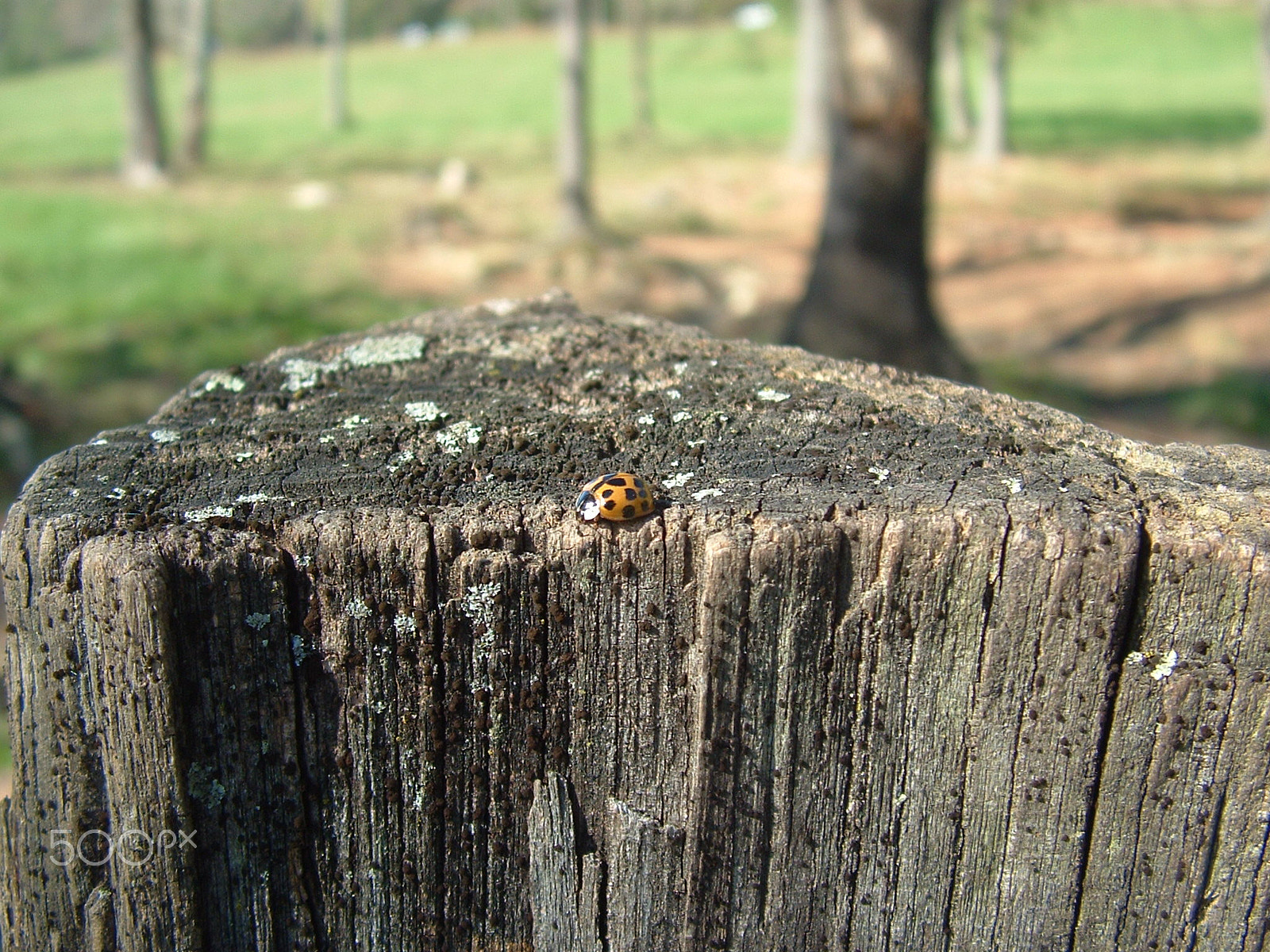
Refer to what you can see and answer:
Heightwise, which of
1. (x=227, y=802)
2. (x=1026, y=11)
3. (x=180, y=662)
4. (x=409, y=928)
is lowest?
(x=409, y=928)

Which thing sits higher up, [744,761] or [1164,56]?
[1164,56]

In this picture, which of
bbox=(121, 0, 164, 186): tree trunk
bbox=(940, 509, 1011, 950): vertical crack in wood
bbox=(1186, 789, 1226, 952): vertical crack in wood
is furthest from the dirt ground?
bbox=(940, 509, 1011, 950): vertical crack in wood

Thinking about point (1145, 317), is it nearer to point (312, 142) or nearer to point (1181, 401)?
point (1181, 401)

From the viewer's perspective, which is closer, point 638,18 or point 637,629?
point 637,629

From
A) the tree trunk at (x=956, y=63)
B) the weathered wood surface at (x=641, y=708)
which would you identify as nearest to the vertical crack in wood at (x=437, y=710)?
the weathered wood surface at (x=641, y=708)

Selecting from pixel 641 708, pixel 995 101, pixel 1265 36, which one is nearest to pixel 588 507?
pixel 641 708

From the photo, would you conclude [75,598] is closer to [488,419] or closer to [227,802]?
[227,802]

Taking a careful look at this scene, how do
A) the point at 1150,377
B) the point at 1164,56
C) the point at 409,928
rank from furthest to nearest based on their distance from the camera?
the point at 1164,56 < the point at 1150,377 < the point at 409,928

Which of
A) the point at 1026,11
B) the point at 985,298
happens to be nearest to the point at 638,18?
the point at 1026,11
